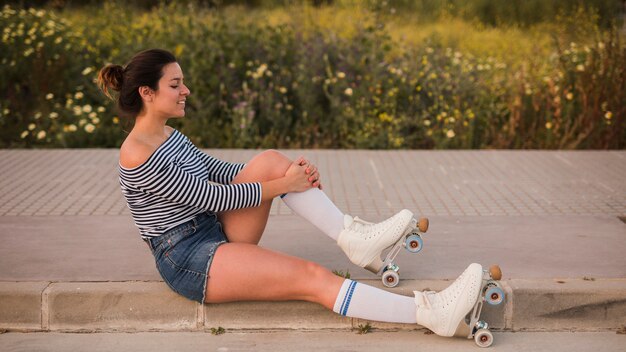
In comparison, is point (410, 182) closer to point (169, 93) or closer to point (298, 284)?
point (298, 284)

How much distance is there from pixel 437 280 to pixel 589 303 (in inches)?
27.6

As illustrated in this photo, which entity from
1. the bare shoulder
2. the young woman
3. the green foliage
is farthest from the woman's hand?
the green foliage

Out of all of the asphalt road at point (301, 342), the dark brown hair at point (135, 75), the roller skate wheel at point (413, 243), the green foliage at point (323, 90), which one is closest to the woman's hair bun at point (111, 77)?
the dark brown hair at point (135, 75)

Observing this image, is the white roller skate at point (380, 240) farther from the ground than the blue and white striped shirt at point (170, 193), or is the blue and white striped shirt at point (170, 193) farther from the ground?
the blue and white striped shirt at point (170, 193)

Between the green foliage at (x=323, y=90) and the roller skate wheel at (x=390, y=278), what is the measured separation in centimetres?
411

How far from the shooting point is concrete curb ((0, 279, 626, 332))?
415cm

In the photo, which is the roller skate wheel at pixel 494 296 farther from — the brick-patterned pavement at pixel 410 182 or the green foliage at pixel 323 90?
the green foliage at pixel 323 90

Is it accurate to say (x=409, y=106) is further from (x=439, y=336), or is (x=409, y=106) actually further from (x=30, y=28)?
(x=439, y=336)

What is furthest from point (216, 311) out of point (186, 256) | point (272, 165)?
point (272, 165)

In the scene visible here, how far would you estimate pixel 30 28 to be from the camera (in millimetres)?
9477

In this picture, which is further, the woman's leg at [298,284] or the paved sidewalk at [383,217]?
the paved sidewalk at [383,217]

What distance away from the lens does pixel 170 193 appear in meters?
3.94

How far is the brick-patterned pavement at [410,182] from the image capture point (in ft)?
19.5

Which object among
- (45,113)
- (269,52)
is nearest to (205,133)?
(269,52)
